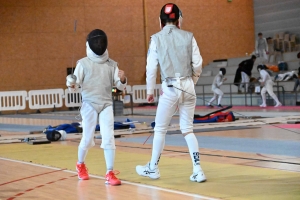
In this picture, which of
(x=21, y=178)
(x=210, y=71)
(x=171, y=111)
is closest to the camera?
(x=171, y=111)

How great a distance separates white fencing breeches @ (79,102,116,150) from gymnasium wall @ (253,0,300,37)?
2170cm

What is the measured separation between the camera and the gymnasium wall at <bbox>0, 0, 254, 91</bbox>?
83.1ft

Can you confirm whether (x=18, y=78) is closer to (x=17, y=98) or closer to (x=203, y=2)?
(x=17, y=98)

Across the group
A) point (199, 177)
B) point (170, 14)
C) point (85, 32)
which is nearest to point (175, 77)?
point (170, 14)

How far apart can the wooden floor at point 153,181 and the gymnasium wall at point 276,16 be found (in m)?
19.3

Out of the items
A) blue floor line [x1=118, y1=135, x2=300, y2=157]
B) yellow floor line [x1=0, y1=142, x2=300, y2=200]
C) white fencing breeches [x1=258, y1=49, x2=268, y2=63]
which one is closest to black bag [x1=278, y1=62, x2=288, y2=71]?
white fencing breeches [x1=258, y1=49, x2=268, y2=63]

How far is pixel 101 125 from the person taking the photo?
6.01 meters

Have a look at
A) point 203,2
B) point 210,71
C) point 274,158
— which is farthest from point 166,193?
point 203,2

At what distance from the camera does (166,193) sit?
17.0ft

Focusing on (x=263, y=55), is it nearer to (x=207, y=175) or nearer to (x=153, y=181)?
(x=207, y=175)

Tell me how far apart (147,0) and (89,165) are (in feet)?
68.4

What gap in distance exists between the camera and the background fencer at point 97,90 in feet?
19.6

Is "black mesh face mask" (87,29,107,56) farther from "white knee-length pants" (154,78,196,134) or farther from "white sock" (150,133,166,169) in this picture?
"white sock" (150,133,166,169)

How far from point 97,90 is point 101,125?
36cm
